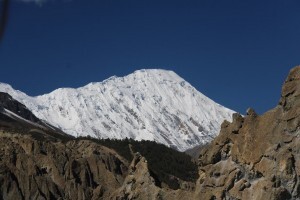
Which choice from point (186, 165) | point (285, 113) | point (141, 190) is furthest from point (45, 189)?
point (186, 165)

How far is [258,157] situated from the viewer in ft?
118

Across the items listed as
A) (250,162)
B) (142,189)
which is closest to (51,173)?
(142,189)

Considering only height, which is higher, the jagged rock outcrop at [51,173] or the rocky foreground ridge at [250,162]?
the jagged rock outcrop at [51,173]

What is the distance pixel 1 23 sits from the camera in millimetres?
4379

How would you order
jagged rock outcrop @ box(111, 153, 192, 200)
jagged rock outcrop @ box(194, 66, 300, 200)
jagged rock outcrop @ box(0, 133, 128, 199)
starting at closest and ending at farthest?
1. jagged rock outcrop @ box(194, 66, 300, 200)
2. jagged rock outcrop @ box(111, 153, 192, 200)
3. jagged rock outcrop @ box(0, 133, 128, 199)

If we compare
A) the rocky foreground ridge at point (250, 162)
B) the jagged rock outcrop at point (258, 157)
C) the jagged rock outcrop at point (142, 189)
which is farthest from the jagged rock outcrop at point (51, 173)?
the jagged rock outcrop at point (258, 157)

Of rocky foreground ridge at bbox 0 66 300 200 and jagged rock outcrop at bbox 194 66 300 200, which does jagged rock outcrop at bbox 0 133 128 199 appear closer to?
rocky foreground ridge at bbox 0 66 300 200

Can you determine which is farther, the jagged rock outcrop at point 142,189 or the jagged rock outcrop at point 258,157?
the jagged rock outcrop at point 142,189

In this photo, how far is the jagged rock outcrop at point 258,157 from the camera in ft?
112

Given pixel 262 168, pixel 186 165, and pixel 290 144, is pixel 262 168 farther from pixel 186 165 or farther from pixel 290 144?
pixel 186 165

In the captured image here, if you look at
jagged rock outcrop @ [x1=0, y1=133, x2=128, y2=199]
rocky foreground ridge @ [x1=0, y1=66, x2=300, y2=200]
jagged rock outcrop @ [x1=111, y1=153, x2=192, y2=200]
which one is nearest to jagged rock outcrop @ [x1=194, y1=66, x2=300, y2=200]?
rocky foreground ridge @ [x1=0, y1=66, x2=300, y2=200]

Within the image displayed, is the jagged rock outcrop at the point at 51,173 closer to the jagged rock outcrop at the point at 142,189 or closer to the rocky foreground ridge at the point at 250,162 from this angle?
the jagged rock outcrop at the point at 142,189

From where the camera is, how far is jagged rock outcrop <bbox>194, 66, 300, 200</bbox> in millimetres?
34094

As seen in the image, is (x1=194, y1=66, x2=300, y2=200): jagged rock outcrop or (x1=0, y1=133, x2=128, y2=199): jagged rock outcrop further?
(x1=0, y1=133, x2=128, y2=199): jagged rock outcrop
